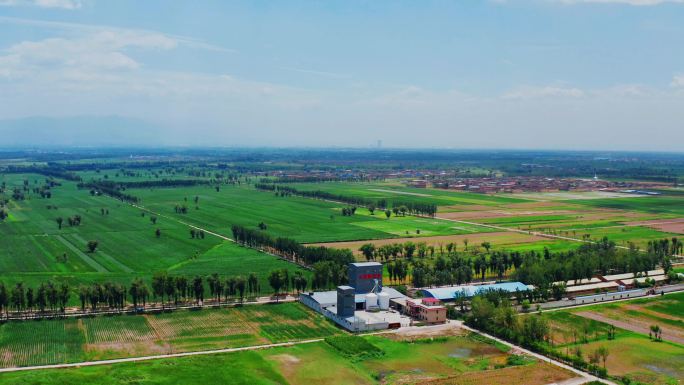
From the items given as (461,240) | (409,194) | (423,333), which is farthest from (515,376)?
(409,194)

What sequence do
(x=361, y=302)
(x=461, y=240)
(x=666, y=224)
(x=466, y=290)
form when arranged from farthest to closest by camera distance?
(x=666, y=224) → (x=461, y=240) → (x=466, y=290) → (x=361, y=302)

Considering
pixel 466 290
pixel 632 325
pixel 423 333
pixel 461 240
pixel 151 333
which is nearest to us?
pixel 151 333

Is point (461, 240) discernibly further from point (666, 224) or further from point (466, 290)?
point (666, 224)

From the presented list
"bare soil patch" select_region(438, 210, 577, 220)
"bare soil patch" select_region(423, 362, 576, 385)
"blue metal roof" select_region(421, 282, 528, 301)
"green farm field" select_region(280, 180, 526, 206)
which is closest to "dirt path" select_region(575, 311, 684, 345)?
"blue metal roof" select_region(421, 282, 528, 301)

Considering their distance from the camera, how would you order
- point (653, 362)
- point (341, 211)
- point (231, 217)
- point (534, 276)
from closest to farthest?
point (653, 362), point (534, 276), point (231, 217), point (341, 211)

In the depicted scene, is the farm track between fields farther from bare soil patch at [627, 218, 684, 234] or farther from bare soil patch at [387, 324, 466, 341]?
bare soil patch at [627, 218, 684, 234]

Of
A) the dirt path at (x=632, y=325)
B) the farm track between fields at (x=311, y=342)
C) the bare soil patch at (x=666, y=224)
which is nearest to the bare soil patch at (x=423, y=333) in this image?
the farm track between fields at (x=311, y=342)

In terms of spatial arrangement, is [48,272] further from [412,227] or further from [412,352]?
[412,227]

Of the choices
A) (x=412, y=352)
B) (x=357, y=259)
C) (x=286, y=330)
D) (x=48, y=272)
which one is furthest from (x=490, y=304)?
(x=48, y=272)

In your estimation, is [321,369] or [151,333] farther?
[151,333]
